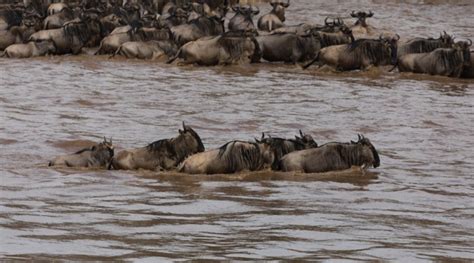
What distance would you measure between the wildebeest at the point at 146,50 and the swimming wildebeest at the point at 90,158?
9175 millimetres

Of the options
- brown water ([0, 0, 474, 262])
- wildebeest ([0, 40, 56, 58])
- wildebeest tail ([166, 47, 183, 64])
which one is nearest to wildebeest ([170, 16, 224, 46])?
wildebeest tail ([166, 47, 183, 64])

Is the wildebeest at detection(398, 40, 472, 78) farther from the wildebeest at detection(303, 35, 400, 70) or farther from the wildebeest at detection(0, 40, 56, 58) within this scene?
the wildebeest at detection(0, 40, 56, 58)

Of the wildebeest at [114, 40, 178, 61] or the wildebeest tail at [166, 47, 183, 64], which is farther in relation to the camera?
the wildebeest at [114, 40, 178, 61]

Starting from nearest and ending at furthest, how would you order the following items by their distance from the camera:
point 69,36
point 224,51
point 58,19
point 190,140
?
point 190,140
point 224,51
point 69,36
point 58,19

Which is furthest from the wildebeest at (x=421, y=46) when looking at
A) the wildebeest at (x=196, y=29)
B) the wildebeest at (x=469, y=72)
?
the wildebeest at (x=196, y=29)

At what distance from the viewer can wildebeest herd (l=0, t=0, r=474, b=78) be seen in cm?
1883

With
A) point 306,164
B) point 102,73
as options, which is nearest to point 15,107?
point 102,73

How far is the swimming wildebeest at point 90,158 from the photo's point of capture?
11.1m

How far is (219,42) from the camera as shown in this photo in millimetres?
19469

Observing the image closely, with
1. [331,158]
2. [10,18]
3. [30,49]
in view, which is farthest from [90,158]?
[10,18]

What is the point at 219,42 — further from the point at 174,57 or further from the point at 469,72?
the point at 469,72

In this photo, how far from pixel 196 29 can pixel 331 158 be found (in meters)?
10.5

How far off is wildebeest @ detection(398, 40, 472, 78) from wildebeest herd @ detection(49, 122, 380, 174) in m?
7.37

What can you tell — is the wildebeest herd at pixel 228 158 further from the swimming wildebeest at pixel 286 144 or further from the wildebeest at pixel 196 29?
the wildebeest at pixel 196 29
